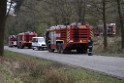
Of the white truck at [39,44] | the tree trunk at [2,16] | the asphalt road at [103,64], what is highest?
the tree trunk at [2,16]

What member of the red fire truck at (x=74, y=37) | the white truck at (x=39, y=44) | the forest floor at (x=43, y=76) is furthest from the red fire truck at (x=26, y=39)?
the forest floor at (x=43, y=76)

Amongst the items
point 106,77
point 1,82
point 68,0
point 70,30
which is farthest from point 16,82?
point 68,0

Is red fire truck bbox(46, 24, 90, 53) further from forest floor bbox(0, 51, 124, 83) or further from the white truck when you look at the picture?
forest floor bbox(0, 51, 124, 83)

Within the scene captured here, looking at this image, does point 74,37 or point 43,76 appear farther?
point 74,37

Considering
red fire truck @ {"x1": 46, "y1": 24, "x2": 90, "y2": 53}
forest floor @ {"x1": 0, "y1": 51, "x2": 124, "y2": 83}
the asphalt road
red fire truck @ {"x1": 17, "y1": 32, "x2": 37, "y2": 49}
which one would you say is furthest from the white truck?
forest floor @ {"x1": 0, "y1": 51, "x2": 124, "y2": 83}

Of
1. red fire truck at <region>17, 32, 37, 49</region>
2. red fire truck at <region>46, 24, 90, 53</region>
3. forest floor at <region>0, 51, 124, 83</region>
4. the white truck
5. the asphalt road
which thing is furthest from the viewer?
red fire truck at <region>17, 32, 37, 49</region>

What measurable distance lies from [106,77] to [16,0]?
60.2 feet

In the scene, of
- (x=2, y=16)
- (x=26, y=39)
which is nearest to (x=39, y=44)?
(x=26, y=39)

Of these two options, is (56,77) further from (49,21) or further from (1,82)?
(49,21)

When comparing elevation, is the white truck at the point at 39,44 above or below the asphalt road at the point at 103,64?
above

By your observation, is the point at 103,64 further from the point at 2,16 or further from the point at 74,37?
the point at 74,37

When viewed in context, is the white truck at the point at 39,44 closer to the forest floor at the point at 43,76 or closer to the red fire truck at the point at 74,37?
the red fire truck at the point at 74,37

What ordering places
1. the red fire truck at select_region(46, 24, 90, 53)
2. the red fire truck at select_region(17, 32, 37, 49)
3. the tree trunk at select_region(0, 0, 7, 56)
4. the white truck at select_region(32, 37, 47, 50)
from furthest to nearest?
the red fire truck at select_region(17, 32, 37, 49)
the white truck at select_region(32, 37, 47, 50)
the red fire truck at select_region(46, 24, 90, 53)
the tree trunk at select_region(0, 0, 7, 56)

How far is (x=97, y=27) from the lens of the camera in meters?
62.6
